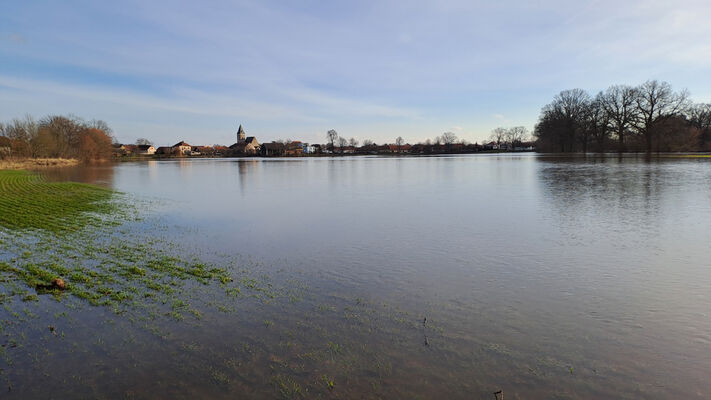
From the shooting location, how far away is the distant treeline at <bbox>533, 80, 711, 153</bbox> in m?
65.3

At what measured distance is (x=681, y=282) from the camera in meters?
6.88

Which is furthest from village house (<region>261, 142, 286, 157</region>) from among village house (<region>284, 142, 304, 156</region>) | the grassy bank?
the grassy bank

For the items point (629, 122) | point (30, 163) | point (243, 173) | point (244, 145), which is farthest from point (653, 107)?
point (244, 145)

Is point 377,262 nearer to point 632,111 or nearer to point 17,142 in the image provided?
point 17,142

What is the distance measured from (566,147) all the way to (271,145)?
109 meters

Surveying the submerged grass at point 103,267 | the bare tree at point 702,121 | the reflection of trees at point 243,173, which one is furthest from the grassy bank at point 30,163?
the bare tree at point 702,121

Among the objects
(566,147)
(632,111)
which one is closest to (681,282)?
(632,111)

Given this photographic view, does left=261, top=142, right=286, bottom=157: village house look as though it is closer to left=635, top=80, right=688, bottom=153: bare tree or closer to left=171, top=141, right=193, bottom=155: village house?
left=171, top=141, right=193, bottom=155: village house

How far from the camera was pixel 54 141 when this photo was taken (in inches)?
2650

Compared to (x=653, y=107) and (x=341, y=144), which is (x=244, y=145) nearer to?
(x=341, y=144)

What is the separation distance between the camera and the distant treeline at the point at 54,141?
60328 mm

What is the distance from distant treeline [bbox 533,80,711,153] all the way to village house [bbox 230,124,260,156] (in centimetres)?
11768

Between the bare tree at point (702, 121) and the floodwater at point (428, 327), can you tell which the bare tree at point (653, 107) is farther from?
the floodwater at point (428, 327)

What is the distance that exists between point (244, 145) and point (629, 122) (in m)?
153
